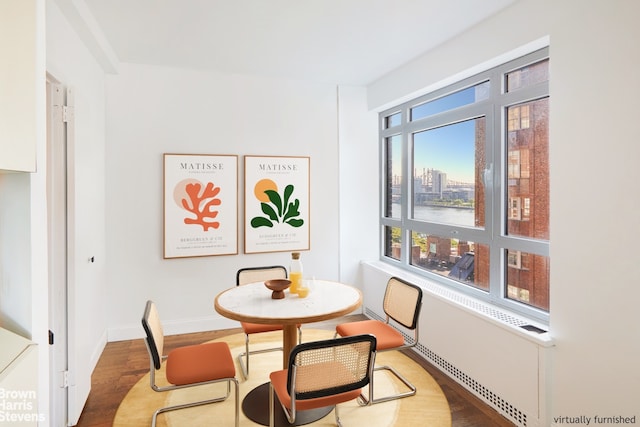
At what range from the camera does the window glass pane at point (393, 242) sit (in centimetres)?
436

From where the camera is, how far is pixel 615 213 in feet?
6.29

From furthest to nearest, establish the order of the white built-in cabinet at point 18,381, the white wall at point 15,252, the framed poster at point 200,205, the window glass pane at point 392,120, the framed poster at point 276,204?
the window glass pane at point 392,120
the framed poster at point 276,204
the framed poster at point 200,205
the white wall at point 15,252
the white built-in cabinet at point 18,381

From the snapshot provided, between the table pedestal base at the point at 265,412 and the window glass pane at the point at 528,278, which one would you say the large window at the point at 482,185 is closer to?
the window glass pane at the point at 528,278

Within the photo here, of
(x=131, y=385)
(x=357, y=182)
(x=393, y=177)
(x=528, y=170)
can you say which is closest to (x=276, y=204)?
(x=357, y=182)

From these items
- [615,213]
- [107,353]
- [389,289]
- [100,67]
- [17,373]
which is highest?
[100,67]

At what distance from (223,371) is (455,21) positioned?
2.89 metres

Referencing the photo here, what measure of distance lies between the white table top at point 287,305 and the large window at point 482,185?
1.17 m

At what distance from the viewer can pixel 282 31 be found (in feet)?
9.95

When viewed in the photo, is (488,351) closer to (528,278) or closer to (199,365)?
(528,278)

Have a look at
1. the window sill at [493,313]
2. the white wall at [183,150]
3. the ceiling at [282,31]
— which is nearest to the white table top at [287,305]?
the window sill at [493,313]

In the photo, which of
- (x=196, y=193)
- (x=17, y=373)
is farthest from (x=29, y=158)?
(x=196, y=193)

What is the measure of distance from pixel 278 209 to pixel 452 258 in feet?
6.25

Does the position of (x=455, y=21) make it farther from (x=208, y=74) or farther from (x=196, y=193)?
(x=196, y=193)

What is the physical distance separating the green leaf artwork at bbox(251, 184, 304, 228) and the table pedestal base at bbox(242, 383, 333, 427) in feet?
6.23
